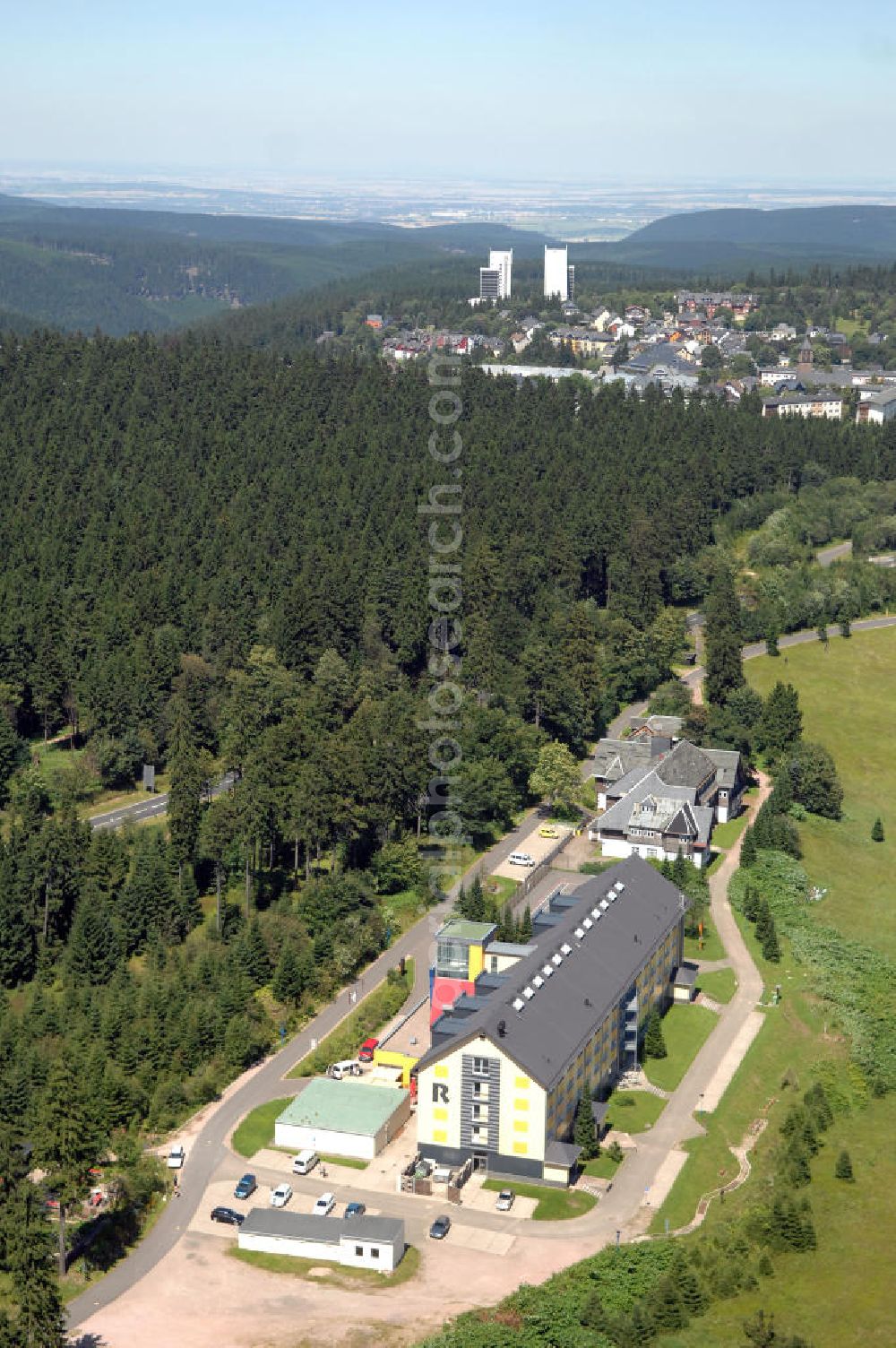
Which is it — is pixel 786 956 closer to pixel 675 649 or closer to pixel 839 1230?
pixel 839 1230

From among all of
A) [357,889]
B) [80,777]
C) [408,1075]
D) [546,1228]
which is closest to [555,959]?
[408,1075]

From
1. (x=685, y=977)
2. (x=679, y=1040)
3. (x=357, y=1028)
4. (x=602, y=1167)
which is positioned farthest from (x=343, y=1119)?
(x=685, y=977)

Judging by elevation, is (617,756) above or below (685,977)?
above

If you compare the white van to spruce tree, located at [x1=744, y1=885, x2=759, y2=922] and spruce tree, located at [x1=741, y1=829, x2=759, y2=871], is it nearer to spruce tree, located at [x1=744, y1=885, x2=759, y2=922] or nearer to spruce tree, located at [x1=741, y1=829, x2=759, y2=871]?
spruce tree, located at [x1=744, y1=885, x2=759, y2=922]

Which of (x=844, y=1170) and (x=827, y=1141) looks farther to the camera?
(x=827, y=1141)

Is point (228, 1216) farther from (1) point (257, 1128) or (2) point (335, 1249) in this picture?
(1) point (257, 1128)

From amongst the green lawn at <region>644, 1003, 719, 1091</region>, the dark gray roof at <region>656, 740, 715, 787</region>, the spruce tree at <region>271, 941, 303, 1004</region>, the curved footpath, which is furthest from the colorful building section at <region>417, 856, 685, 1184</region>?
the dark gray roof at <region>656, 740, 715, 787</region>

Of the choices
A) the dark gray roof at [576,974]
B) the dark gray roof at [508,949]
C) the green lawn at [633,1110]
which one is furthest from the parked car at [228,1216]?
the dark gray roof at [508,949]
